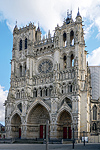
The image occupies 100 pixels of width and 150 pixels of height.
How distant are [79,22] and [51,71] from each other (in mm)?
13062

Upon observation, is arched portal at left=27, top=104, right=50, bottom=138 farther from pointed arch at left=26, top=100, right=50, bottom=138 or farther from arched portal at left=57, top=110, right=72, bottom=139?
arched portal at left=57, top=110, right=72, bottom=139

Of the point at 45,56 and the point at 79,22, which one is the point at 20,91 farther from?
the point at 79,22

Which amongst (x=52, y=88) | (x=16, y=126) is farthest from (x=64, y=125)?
(x=16, y=126)

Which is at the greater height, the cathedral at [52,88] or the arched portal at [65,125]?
the cathedral at [52,88]

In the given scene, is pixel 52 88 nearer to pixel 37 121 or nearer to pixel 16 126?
pixel 37 121

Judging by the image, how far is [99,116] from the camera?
52000 mm

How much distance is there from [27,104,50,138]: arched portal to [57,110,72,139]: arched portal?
13.9 feet

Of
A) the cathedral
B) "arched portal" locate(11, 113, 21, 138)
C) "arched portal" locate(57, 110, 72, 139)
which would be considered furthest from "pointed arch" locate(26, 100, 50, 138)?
"arched portal" locate(11, 113, 21, 138)

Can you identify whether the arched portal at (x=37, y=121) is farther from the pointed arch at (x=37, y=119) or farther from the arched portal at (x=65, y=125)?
the arched portal at (x=65, y=125)

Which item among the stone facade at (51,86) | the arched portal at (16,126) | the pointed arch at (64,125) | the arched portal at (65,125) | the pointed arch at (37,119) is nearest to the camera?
the stone facade at (51,86)

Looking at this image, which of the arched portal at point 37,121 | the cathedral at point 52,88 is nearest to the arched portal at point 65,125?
the cathedral at point 52,88

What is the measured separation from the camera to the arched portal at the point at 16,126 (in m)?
48.5

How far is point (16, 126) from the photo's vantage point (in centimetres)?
4919

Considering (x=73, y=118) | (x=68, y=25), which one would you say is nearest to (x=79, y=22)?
(x=68, y=25)
